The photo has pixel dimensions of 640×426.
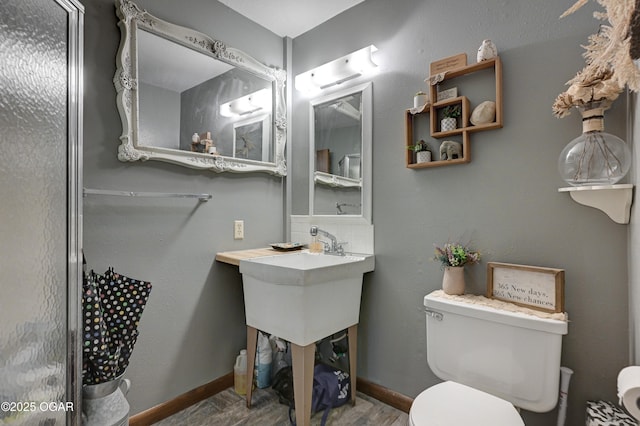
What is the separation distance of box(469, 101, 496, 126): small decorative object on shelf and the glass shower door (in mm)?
1522

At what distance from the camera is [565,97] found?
1138 millimetres

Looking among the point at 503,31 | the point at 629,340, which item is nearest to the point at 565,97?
the point at 503,31

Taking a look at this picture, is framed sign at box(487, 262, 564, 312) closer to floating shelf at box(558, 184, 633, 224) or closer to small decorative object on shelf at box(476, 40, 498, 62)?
floating shelf at box(558, 184, 633, 224)

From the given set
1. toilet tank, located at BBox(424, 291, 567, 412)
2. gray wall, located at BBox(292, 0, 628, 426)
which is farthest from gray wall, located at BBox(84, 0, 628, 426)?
toilet tank, located at BBox(424, 291, 567, 412)

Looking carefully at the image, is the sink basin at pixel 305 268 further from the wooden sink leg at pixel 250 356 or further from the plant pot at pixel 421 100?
the plant pot at pixel 421 100

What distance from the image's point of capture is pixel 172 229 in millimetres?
1734

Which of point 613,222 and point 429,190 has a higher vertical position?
point 429,190

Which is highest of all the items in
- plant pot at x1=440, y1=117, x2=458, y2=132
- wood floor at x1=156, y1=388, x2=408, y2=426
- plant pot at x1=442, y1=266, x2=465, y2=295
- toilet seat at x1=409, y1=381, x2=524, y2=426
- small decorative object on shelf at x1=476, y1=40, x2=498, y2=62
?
small decorative object on shelf at x1=476, y1=40, x2=498, y2=62

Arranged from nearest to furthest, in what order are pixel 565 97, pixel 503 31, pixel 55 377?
pixel 55 377
pixel 565 97
pixel 503 31

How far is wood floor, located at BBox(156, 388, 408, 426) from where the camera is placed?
1.66m

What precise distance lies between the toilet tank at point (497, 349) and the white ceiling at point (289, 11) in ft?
5.93

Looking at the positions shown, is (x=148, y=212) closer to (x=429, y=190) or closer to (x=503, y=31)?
(x=429, y=190)

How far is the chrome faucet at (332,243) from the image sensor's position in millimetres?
1968

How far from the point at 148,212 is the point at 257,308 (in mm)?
758
